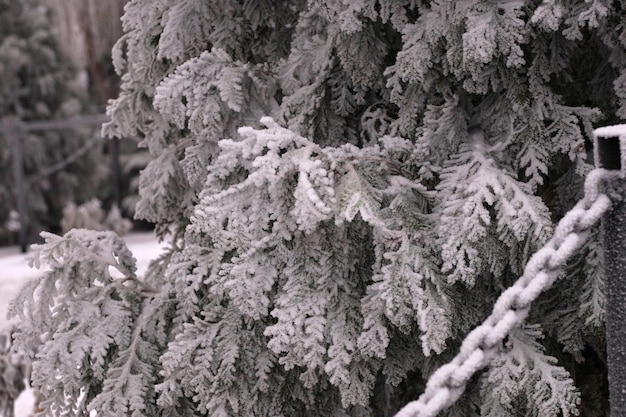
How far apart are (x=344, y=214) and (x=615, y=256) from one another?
59 cm

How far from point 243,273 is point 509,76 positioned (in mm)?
833

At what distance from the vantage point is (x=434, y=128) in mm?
2031

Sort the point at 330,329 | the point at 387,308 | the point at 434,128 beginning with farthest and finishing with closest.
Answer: the point at 434,128
the point at 330,329
the point at 387,308

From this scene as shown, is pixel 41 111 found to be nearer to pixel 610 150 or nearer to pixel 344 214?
pixel 344 214

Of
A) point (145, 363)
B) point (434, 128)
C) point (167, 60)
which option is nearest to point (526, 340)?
point (434, 128)

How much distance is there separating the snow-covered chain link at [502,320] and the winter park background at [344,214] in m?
0.46

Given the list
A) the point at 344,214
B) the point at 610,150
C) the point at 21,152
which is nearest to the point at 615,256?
the point at 610,150

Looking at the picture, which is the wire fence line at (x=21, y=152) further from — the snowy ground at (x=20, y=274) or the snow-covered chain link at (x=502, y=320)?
the snow-covered chain link at (x=502, y=320)

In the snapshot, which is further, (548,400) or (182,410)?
(182,410)

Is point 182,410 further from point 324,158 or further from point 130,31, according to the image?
point 130,31

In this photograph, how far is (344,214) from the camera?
5.64 ft

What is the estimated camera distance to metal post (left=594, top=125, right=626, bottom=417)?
1343 millimetres

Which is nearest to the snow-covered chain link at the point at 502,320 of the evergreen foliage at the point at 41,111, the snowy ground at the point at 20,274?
the snowy ground at the point at 20,274

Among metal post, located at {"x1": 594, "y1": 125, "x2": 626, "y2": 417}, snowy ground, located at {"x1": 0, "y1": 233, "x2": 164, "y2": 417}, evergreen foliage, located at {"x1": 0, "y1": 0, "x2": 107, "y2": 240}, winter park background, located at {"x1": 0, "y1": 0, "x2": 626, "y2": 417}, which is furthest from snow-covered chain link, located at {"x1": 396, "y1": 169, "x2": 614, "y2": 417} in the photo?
evergreen foliage, located at {"x1": 0, "y1": 0, "x2": 107, "y2": 240}
